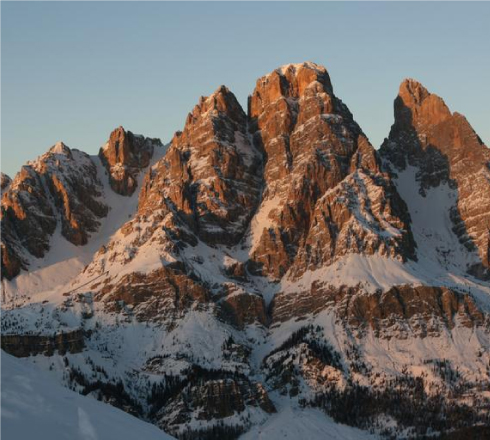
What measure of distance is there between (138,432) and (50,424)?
362cm

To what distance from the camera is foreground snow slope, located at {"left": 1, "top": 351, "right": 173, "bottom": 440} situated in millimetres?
27891

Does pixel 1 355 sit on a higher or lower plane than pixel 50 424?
higher

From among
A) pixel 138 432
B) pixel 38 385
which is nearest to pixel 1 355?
pixel 38 385

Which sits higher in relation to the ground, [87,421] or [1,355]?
[1,355]

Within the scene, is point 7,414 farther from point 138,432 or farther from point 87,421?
point 138,432

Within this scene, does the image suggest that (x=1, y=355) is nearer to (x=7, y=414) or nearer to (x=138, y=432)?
(x=7, y=414)

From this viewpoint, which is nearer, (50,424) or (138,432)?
(50,424)

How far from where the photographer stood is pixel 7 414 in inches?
1110

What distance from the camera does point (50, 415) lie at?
29.2m

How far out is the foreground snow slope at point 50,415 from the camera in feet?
91.5

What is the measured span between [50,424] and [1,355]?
288 centimetres

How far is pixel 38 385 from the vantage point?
3070 cm

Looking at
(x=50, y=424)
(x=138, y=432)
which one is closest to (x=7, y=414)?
(x=50, y=424)

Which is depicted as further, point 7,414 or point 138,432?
point 138,432
